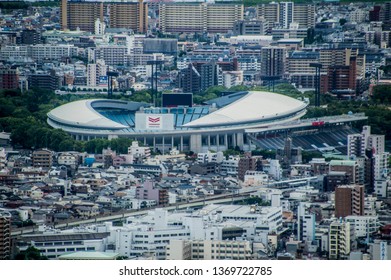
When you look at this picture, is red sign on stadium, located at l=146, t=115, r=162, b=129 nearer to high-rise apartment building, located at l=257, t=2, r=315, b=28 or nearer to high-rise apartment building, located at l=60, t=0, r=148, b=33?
high-rise apartment building, located at l=60, t=0, r=148, b=33

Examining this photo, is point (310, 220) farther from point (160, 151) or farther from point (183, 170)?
point (160, 151)

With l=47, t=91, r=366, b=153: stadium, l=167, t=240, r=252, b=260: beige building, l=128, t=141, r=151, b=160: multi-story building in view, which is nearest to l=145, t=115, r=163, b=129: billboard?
l=47, t=91, r=366, b=153: stadium

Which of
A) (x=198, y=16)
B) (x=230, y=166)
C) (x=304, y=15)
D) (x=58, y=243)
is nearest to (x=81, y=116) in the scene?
(x=230, y=166)

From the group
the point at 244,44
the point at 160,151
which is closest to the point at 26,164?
the point at 160,151

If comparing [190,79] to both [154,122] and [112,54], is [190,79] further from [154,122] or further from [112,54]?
[112,54]

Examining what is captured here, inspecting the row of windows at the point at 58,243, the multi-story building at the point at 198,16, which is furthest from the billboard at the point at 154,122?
the multi-story building at the point at 198,16
